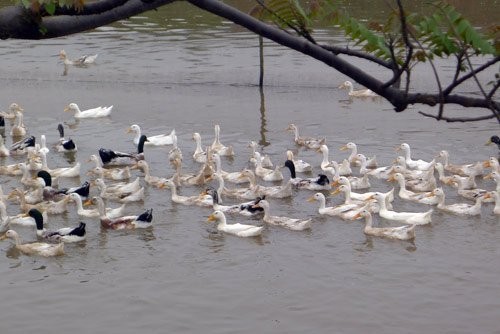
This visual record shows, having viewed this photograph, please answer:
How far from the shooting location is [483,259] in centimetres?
1177

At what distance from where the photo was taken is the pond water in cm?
1011

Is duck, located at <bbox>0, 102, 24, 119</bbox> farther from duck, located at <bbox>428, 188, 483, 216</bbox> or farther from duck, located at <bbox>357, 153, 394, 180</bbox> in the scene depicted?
duck, located at <bbox>428, 188, 483, 216</bbox>

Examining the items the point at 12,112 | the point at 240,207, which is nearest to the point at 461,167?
the point at 240,207

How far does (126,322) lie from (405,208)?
235 inches

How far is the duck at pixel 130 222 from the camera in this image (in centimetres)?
1318

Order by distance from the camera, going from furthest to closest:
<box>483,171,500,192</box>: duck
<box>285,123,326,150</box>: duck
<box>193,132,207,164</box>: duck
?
1. <box>285,123,326,150</box>: duck
2. <box>193,132,207,164</box>: duck
3. <box>483,171,500,192</box>: duck

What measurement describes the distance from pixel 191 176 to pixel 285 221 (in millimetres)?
3056

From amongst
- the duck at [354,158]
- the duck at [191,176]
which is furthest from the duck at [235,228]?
the duck at [354,158]

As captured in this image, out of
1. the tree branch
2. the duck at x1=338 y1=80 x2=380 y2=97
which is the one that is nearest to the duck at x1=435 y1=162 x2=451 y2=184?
the duck at x1=338 y1=80 x2=380 y2=97

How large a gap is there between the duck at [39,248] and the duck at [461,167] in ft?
22.6

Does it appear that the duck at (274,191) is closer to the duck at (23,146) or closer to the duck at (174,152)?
the duck at (174,152)

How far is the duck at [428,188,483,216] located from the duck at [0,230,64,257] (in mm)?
5581

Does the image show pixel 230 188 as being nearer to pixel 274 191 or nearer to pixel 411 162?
pixel 274 191

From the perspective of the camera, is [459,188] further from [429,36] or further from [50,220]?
[429,36]
